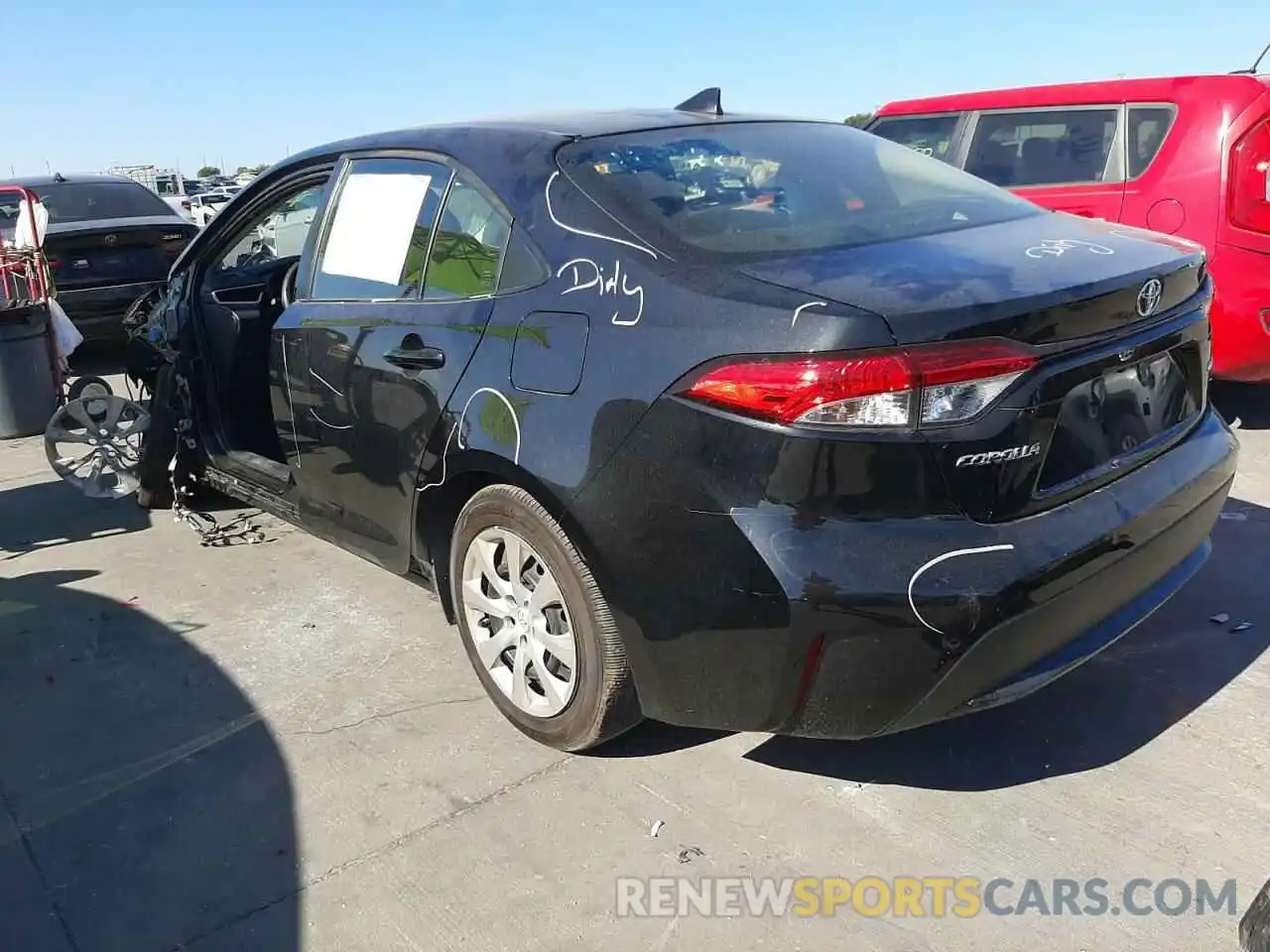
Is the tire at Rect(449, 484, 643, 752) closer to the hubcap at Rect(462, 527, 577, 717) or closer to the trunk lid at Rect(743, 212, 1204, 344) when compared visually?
the hubcap at Rect(462, 527, 577, 717)

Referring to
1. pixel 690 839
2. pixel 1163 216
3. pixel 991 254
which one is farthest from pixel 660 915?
pixel 1163 216

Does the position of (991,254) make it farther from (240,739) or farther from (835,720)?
(240,739)

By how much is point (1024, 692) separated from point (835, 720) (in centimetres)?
43

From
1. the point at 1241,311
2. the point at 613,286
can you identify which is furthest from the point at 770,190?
the point at 1241,311

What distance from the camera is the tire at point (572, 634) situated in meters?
2.57

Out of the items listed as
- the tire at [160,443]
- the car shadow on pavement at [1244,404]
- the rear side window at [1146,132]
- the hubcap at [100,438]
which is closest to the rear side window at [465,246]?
the tire at [160,443]

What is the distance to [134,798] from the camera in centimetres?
281

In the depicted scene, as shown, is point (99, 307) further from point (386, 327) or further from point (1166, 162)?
point (1166, 162)

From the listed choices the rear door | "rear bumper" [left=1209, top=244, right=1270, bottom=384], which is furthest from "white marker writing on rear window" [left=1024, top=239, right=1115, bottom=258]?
the rear door

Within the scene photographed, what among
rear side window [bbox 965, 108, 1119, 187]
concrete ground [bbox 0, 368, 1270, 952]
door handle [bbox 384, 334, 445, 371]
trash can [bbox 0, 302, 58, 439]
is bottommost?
concrete ground [bbox 0, 368, 1270, 952]

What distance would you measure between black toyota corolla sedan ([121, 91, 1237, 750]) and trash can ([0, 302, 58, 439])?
2.72 m

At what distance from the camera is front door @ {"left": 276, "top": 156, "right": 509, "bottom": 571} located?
2902mm

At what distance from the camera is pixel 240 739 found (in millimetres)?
3076

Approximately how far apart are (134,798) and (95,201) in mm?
7556
